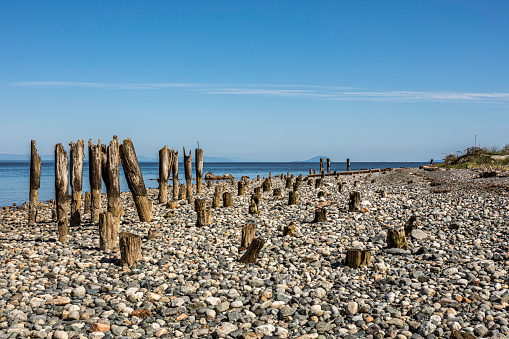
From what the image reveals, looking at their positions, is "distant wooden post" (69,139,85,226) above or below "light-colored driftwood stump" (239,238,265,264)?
above

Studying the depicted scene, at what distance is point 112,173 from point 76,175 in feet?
6.68

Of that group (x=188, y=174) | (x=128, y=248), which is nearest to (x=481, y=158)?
(x=188, y=174)

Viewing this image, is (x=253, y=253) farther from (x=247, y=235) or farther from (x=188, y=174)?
(x=188, y=174)

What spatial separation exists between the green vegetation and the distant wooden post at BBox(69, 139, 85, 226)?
33.2 meters

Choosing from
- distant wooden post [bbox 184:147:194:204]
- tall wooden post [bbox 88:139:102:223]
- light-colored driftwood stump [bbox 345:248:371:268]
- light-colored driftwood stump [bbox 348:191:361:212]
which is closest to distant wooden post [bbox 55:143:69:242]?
tall wooden post [bbox 88:139:102:223]

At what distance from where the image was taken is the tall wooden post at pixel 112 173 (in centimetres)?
1327

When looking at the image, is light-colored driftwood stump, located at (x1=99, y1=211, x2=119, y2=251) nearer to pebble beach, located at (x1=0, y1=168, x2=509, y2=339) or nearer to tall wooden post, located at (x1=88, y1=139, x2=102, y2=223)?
pebble beach, located at (x1=0, y1=168, x2=509, y2=339)

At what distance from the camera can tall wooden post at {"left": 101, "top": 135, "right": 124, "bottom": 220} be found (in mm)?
13273

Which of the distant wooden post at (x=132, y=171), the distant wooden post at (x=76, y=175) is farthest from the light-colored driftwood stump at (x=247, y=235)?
the distant wooden post at (x=76, y=175)

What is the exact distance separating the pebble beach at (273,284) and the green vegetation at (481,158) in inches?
1058

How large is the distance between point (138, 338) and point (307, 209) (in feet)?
33.8

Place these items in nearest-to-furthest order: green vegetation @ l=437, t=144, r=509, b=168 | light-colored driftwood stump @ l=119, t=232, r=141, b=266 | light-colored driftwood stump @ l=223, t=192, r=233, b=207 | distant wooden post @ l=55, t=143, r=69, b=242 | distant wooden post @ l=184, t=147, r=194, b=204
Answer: light-colored driftwood stump @ l=119, t=232, r=141, b=266 < distant wooden post @ l=55, t=143, r=69, b=242 < light-colored driftwood stump @ l=223, t=192, r=233, b=207 < distant wooden post @ l=184, t=147, r=194, b=204 < green vegetation @ l=437, t=144, r=509, b=168

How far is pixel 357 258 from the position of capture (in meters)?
7.84

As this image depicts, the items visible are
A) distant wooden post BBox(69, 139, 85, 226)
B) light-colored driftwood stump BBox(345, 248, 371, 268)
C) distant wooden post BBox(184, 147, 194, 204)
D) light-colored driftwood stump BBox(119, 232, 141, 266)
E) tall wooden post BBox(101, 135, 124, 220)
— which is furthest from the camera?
distant wooden post BBox(184, 147, 194, 204)
